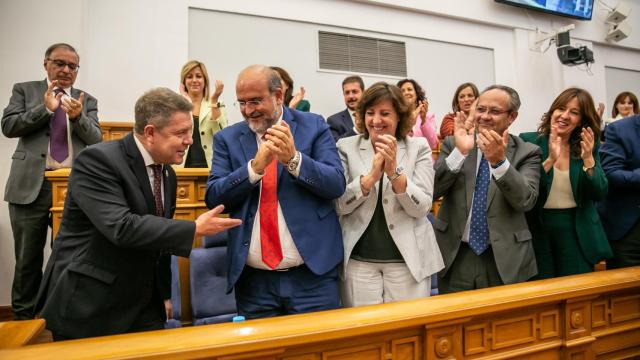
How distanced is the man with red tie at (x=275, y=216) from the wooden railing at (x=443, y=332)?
196 mm

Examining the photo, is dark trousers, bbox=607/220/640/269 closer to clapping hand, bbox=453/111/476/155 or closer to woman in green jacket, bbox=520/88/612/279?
woman in green jacket, bbox=520/88/612/279

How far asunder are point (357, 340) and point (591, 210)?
1.05 meters

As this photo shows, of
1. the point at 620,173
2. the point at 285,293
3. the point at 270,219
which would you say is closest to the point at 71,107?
the point at 270,219

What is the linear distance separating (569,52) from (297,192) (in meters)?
4.49

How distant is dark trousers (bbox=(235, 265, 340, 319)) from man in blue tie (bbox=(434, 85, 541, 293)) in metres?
0.45

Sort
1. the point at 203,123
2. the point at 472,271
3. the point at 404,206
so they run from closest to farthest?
the point at 404,206 → the point at 472,271 → the point at 203,123

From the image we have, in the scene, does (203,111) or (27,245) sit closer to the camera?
(27,245)

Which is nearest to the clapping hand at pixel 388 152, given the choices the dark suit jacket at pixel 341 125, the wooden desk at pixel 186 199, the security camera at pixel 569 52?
the wooden desk at pixel 186 199

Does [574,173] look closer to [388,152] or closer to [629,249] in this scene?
[629,249]

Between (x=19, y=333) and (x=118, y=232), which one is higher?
(x=118, y=232)

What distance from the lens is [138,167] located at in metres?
1.04

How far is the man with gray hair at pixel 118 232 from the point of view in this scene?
963 millimetres

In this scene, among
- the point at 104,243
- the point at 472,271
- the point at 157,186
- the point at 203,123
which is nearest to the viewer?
the point at 104,243

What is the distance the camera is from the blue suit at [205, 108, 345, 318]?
44.1 inches
